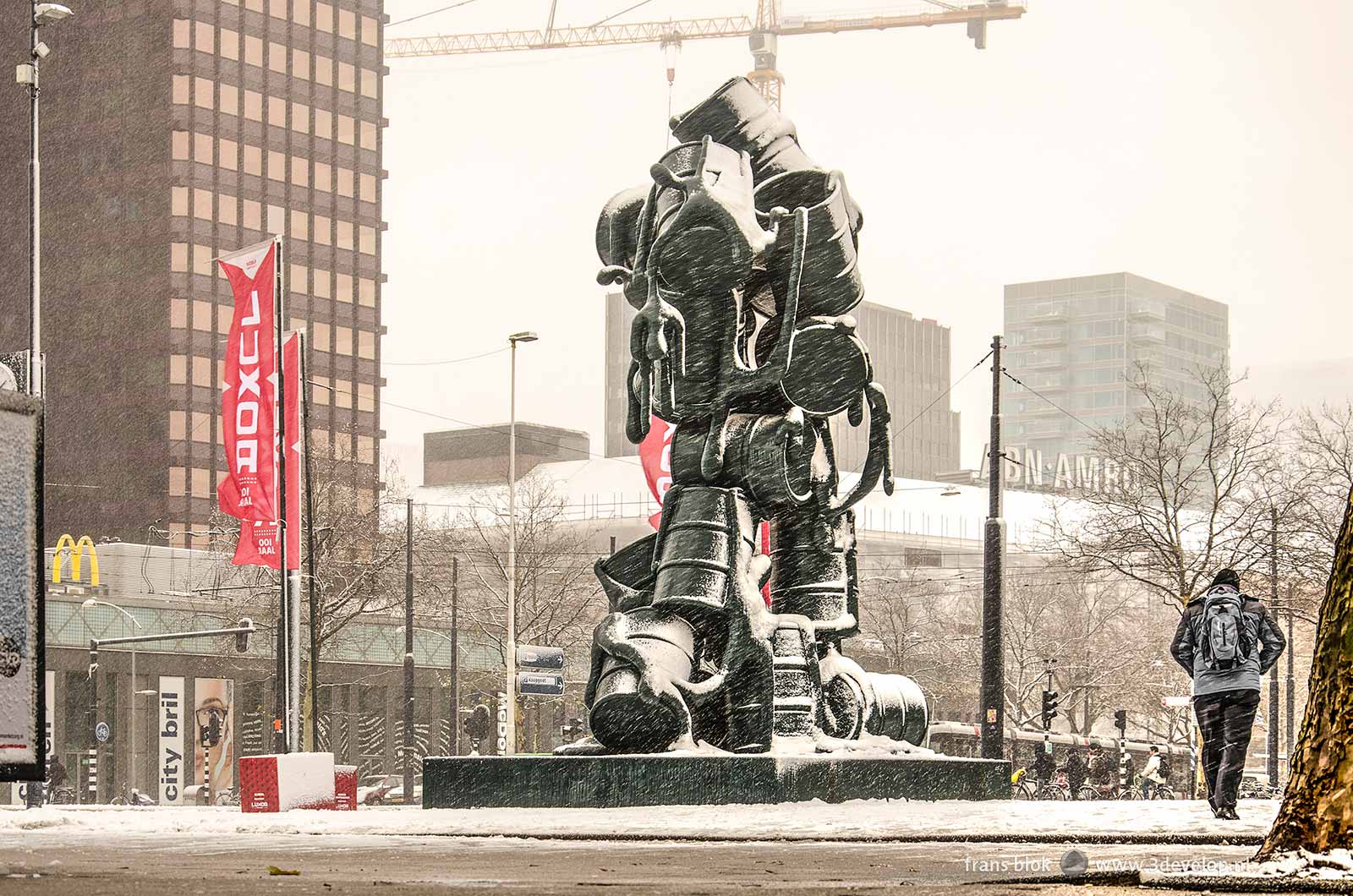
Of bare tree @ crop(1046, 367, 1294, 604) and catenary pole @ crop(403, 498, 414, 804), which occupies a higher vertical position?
bare tree @ crop(1046, 367, 1294, 604)

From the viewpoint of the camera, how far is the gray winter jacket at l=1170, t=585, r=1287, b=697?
46.4 feet

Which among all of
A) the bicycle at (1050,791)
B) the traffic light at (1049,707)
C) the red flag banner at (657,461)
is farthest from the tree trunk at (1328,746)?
the bicycle at (1050,791)

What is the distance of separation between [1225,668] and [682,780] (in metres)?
4.76

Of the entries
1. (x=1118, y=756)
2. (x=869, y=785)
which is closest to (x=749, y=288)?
(x=869, y=785)

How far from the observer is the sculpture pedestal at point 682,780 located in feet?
54.5

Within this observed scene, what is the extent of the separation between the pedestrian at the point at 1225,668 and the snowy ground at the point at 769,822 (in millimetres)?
373

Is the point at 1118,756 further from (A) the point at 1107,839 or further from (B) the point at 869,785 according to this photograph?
(A) the point at 1107,839

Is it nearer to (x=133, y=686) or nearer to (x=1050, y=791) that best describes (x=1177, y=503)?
(x=1050, y=791)

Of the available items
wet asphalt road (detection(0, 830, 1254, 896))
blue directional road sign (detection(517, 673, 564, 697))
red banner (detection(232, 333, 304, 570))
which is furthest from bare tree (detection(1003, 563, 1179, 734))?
wet asphalt road (detection(0, 830, 1254, 896))

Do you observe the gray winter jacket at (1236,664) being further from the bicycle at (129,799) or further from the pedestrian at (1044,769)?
the bicycle at (129,799)

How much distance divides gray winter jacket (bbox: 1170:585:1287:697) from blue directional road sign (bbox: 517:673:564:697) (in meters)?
29.1

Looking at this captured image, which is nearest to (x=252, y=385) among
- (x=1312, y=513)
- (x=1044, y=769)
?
(x=1044, y=769)

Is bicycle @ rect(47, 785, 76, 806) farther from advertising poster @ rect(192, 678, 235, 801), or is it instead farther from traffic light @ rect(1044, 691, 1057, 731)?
traffic light @ rect(1044, 691, 1057, 731)

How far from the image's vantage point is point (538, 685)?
43406mm
